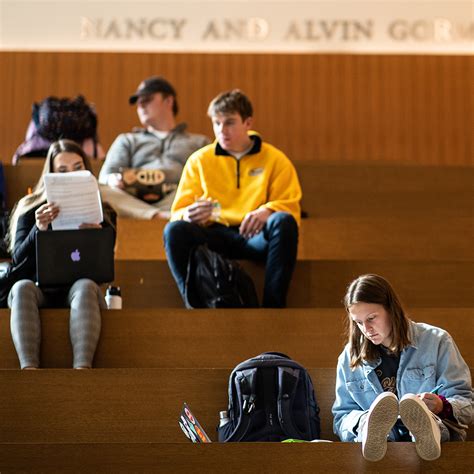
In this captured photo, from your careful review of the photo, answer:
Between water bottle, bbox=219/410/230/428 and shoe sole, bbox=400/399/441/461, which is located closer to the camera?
shoe sole, bbox=400/399/441/461

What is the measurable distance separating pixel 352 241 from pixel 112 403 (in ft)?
5.53

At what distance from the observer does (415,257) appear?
4.85 m

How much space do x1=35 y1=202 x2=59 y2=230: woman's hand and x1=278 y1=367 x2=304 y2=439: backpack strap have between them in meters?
1.19

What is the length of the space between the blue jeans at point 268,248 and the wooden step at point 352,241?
40cm

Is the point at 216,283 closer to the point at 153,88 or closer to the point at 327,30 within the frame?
the point at 153,88

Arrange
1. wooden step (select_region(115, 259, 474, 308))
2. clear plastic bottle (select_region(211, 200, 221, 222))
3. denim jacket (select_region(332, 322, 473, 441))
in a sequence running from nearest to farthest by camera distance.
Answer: denim jacket (select_region(332, 322, 473, 441))
wooden step (select_region(115, 259, 474, 308))
clear plastic bottle (select_region(211, 200, 221, 222))

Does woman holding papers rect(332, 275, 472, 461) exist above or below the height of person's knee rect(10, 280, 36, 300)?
below

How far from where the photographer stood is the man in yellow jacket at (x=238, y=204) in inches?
169

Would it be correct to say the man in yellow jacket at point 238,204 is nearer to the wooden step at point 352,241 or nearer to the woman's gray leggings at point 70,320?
the wooden step at point 352,241

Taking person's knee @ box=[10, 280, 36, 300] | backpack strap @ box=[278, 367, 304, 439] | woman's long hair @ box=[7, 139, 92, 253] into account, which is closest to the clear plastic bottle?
woman's long hair @ box=[7, 139, 92, 253]

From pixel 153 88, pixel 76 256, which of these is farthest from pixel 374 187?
pixel 76 256

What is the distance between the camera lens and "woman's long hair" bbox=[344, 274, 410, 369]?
328 cm

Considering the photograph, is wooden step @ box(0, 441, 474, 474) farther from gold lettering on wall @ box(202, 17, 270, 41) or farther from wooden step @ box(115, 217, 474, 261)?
gold lettering on wall @ box(202, 17, 270, 41)

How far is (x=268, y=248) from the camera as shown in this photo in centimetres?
436
